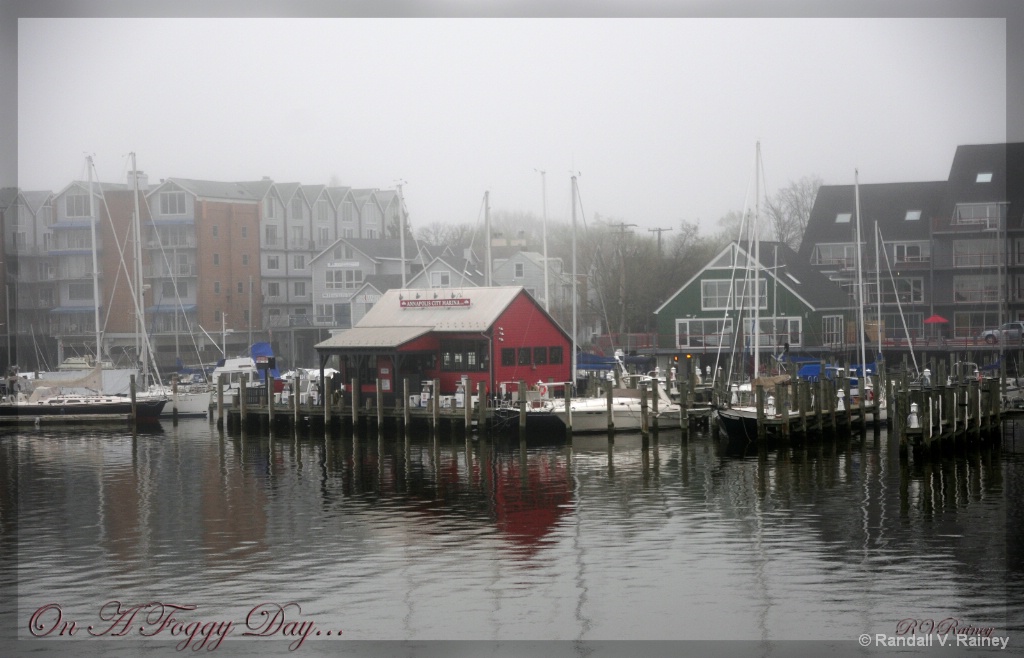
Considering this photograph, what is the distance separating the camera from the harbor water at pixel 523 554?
14.0 meters

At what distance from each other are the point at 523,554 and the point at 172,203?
4260 centimetres

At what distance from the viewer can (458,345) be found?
127 ft

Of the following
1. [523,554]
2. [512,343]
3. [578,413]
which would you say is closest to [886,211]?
[512,343]

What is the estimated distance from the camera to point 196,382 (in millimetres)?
52844

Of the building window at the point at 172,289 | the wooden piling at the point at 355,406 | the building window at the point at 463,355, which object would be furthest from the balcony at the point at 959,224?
the building window at the point at 172,289

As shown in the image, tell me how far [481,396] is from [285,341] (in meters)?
31.2

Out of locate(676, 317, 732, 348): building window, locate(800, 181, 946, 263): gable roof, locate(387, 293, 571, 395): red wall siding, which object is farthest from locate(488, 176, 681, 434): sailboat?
locate(800, 181, 946, 263): gable roof

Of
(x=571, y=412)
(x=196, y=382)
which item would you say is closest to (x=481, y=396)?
(x=571, y=412)

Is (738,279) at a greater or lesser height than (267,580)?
greater

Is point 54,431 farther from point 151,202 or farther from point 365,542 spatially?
point 365,542

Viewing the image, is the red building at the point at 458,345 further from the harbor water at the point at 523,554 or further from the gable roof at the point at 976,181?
the gable roof at the point at 976,181

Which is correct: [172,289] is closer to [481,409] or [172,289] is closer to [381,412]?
[381,412]

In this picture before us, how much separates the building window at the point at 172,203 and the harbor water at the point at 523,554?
26.7 metres

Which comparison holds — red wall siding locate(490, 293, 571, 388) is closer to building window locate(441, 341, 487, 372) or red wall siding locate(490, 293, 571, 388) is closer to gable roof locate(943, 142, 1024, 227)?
building window locate(441, 341, 487, 372)
